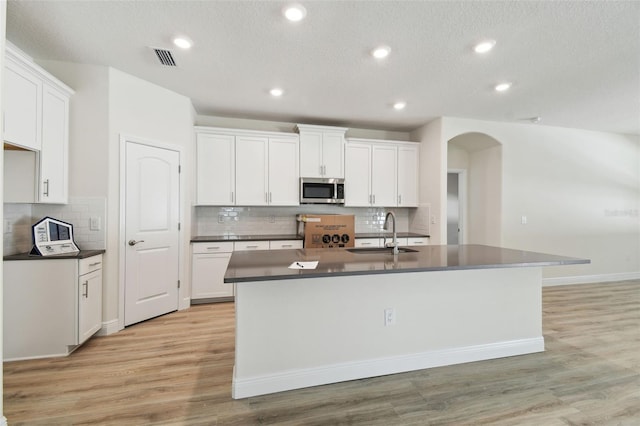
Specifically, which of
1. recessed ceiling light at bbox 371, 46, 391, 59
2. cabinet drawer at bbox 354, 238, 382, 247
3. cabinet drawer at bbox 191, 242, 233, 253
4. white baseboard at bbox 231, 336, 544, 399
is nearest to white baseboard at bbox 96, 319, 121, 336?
cabinet drawer at bbox 191, 242, 233, 253

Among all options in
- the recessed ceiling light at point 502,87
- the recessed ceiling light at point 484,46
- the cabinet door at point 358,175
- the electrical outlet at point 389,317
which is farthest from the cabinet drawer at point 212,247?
the recessed ceiling light at point 502,87

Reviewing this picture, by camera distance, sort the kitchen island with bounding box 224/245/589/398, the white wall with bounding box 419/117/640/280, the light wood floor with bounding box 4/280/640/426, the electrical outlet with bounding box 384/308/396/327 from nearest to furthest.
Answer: the light wood floor with bounding box 4/280/640/426, the kitchen island with bounding box 224/245/589/398, the electrical outlet with bounding box 384/308/396/327, the white wall with bounding box 419/117/640/280

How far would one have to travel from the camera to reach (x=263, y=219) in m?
4.68

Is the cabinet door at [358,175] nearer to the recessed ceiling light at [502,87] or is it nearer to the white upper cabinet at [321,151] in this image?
the white upper cabinet at [321,151]

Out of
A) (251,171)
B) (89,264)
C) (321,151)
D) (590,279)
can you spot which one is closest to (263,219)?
(251,171)

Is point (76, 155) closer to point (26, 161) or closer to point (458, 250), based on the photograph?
point (26, 161)

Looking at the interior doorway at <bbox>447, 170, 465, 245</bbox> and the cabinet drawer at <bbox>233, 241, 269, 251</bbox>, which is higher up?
the interior doorway at <bbox>447, 170, 465, 245</bbox>

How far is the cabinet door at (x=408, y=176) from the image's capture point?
4879mm

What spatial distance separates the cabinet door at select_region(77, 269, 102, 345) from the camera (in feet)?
8.39

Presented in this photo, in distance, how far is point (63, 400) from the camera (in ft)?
6.34

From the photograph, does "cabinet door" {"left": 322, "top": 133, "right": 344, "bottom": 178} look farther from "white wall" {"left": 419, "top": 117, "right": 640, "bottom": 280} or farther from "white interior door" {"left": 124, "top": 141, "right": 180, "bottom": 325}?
"white interior door" {"left": 124, "top": 141, "right": 180, "bottom": 325}

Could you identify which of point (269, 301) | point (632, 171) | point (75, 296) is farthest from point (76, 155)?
point (632, 171)

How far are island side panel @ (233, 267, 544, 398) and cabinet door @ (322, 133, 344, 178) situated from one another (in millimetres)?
2589

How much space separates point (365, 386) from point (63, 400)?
2017 mm
